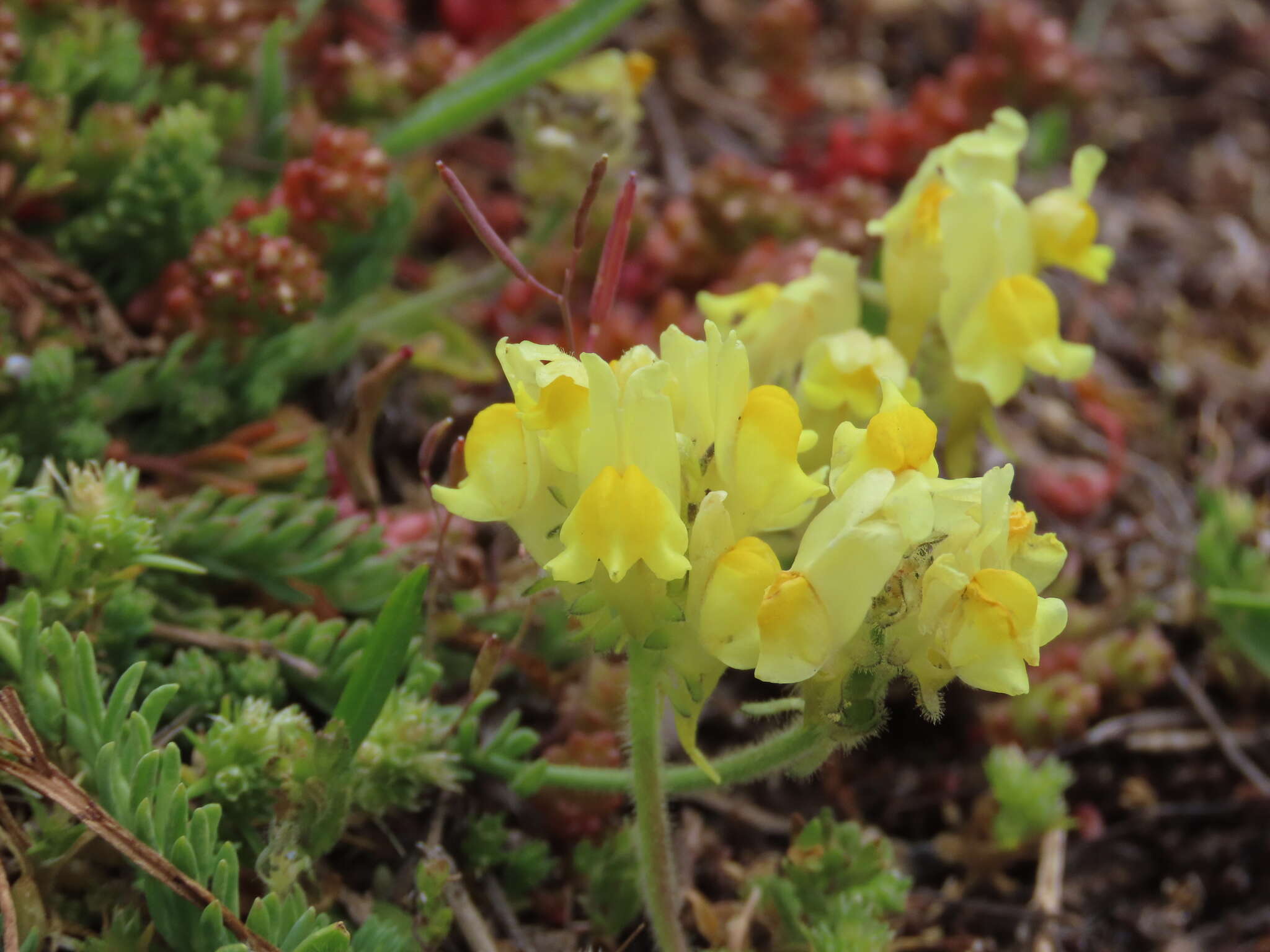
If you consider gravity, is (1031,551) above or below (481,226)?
below

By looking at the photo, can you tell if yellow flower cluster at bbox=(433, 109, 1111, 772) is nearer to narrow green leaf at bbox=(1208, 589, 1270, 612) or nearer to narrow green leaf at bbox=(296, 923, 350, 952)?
narrow green leaf at bbox=(296, 923, 350, 952)

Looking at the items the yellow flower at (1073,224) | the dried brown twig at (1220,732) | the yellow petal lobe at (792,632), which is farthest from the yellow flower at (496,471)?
the dried brown twig at (1220,732)

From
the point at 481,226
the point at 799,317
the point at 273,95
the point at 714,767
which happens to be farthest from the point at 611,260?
the point at 273,95

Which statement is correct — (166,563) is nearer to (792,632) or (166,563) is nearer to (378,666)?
(378,666)

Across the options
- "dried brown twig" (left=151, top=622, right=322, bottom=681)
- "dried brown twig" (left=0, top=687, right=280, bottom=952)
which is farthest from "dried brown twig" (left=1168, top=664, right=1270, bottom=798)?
"dried brown twig" (left=0, top=687, right=280, bottom=952)

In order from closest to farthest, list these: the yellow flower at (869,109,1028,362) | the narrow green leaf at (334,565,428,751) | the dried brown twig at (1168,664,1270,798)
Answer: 1. the narrow green leaf at (334,565,428,751)
2. the yellow flower at (869,109,1028,362)
3. the dried brown twig at (1168,664,1270,798)

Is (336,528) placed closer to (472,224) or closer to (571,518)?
(472,224)

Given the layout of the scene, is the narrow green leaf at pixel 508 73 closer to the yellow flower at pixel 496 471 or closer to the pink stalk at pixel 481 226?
the pink stalk at pixel 481 226
